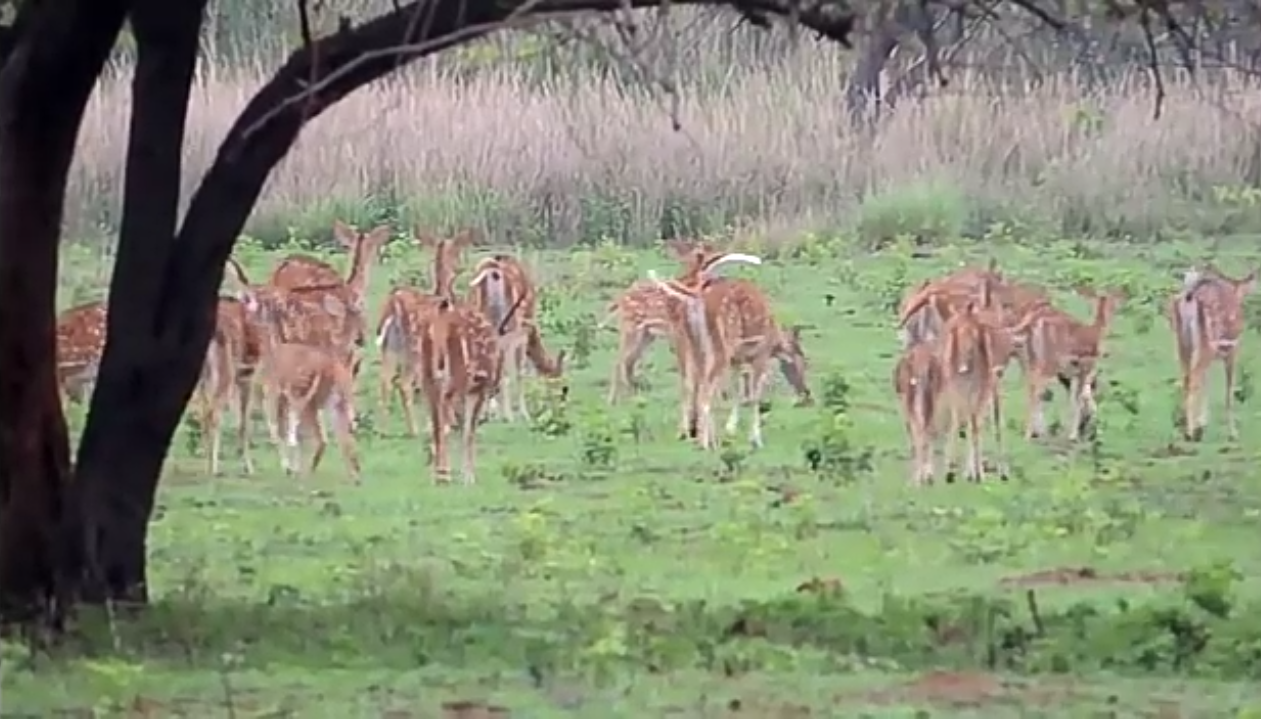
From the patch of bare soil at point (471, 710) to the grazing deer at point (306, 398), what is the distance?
5515 mm

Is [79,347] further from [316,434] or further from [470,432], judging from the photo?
[470,432]

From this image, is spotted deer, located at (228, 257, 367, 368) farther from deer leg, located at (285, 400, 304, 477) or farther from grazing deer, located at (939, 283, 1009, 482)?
grazing deer, located at (939, 283, 1009, 482)

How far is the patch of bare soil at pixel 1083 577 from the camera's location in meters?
10.8

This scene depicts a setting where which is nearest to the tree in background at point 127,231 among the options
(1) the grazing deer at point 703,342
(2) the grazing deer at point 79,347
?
(2) the grazing deer at point 79,347

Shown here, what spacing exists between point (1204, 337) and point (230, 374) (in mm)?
4913

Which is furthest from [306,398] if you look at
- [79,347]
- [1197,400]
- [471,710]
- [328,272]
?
[471,710]

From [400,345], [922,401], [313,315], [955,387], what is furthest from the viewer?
[313,315]

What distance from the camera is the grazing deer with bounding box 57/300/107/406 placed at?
549 inches

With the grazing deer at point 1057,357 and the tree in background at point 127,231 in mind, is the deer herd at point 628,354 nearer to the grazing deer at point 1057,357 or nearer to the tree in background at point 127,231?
the grazing deer at point 1057,357

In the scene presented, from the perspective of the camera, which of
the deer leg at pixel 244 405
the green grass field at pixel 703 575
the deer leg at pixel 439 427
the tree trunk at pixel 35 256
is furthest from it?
the deer leg at pixel 244 405

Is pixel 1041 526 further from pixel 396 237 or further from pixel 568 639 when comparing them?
pixel 396 237

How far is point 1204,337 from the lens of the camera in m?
15.4

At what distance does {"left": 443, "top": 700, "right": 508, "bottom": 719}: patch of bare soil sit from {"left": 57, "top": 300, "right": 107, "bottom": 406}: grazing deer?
6.13 meters

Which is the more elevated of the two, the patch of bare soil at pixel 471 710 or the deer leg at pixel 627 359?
the deer leg at pixel 627 359
